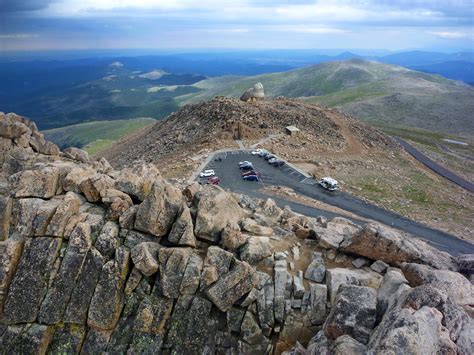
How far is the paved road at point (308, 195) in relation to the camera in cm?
5381

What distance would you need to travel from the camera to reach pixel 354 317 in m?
19.2

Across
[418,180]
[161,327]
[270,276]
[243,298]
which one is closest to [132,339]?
[161,327]

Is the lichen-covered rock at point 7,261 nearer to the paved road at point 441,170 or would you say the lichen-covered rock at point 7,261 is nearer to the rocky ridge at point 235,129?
the rocky ridge at point 235,129

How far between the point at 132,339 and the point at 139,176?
12.9 m

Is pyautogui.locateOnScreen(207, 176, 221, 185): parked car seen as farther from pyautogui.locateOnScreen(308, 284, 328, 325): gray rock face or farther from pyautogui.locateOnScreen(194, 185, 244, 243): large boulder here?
pyautogui.locateOnScreen(308, 284, 328, 325): gray rock face

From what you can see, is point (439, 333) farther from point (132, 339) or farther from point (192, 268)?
point (132, 339)

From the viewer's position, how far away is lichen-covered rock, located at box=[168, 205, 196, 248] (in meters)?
25.6

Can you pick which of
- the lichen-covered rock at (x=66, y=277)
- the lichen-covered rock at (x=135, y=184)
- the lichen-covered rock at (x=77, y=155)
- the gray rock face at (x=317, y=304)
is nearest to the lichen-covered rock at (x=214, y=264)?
the gray rock face at (x=317, y=304)

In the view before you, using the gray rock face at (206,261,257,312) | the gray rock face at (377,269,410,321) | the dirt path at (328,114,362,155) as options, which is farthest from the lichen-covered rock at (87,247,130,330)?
the dirt path at (328,114,362,155)

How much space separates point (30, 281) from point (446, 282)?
1046 inches

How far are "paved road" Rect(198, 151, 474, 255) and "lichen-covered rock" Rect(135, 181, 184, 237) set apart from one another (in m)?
33.2

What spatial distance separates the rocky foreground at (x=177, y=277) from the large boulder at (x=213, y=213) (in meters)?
0.09

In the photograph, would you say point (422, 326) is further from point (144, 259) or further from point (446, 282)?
point (144, 259)

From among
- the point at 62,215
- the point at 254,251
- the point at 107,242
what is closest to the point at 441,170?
the point at 254,251
